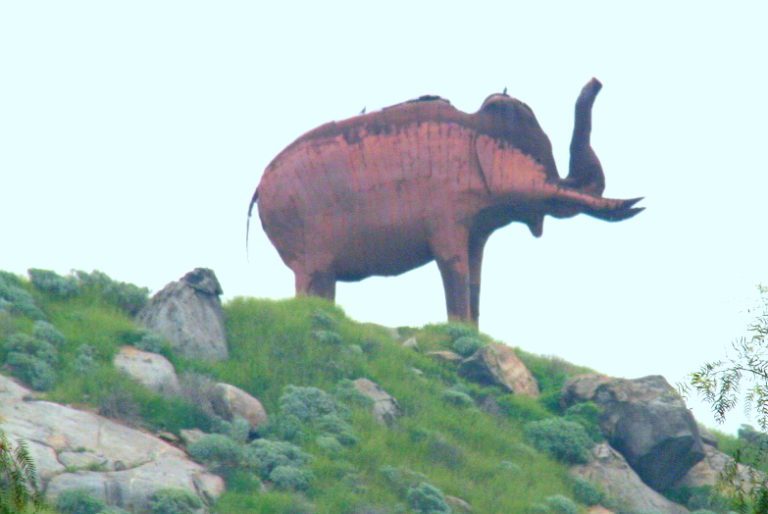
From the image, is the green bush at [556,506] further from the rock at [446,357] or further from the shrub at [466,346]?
the shrub at [466,346]

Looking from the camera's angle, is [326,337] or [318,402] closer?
[318,402]

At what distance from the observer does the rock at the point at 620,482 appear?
2619 centimetres

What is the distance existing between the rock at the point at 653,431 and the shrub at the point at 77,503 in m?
9.97

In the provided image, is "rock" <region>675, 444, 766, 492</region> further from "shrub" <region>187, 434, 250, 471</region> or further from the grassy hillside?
"shrub" <region>187, 434, 250, 471</region>

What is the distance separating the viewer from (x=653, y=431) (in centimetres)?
2720

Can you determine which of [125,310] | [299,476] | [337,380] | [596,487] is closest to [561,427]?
[596,487]

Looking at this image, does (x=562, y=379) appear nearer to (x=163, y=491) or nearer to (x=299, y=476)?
(x=299, y=476)

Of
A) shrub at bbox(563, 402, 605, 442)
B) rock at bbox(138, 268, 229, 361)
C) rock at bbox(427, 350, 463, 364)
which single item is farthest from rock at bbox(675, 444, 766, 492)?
rock at bbox(138, 268, 229, 361)

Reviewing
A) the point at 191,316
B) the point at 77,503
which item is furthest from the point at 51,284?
the point at 77,503

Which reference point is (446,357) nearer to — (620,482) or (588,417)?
(588,417)

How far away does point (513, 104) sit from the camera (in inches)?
1212

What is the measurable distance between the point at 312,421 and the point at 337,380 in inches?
76.1

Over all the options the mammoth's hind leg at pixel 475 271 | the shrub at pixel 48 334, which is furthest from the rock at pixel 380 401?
the shrub at pixel 48 334

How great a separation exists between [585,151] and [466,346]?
442 cm
